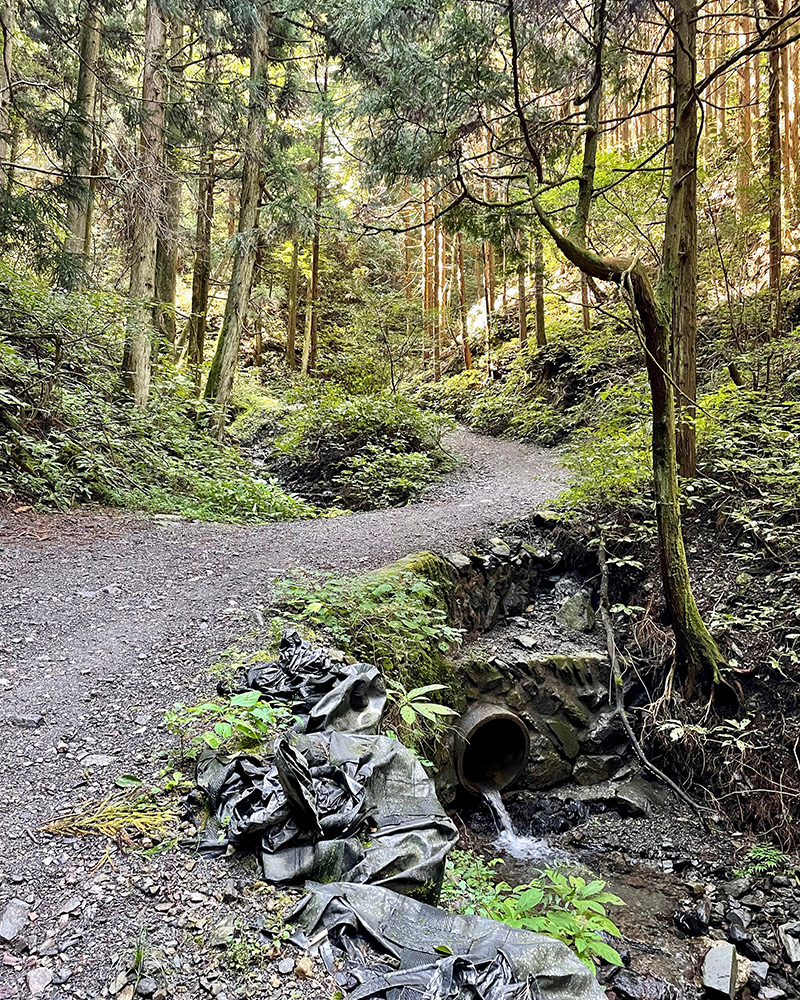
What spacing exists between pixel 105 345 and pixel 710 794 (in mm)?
8528

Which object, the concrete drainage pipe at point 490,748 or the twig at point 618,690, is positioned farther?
the concrete drainage pipe at point 490,748

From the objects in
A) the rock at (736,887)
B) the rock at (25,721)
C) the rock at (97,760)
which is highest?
the rock at (25,721)

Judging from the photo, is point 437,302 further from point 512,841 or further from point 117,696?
point 117,696

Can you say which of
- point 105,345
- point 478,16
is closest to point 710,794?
point 105,345

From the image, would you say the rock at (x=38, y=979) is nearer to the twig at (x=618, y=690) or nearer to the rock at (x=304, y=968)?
the rock at (x=304, y=968)

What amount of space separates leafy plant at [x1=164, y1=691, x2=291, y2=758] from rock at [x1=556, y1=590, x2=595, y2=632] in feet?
13.9

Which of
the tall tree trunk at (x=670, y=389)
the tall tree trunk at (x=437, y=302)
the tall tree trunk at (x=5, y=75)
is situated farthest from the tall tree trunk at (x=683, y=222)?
the tall tree trunk at (x=437, y=302)

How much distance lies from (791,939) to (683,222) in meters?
5.52

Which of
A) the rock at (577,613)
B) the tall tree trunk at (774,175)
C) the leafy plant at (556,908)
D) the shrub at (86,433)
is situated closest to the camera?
the leafy plant at (556,908)

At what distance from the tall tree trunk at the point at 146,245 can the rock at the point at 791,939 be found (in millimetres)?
→ 9308

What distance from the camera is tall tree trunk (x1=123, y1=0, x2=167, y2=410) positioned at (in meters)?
8.76

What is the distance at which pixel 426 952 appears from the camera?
184 centimetres

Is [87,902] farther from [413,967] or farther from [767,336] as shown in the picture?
[767,336]

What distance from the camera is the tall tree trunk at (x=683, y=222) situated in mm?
4965
